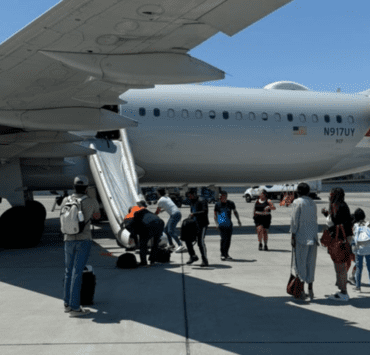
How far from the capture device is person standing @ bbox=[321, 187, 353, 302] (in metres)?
7.06

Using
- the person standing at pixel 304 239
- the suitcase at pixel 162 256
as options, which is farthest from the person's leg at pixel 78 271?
the suitcase at pixel 162 256

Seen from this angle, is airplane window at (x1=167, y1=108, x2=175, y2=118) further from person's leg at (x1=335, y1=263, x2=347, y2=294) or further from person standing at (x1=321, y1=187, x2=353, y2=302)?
person's leg at (x1=335, y1=263, x2=347, y2=294)

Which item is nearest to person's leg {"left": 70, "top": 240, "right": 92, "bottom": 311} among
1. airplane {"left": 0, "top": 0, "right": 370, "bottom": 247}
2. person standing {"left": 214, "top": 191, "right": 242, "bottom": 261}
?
airplane {"left": 0, "top": 0, "right": 370, "bottom": 247}

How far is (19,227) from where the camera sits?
1274 centimetres

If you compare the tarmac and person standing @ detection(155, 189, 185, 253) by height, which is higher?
person standing @ detection(155, 189, 185, 253)

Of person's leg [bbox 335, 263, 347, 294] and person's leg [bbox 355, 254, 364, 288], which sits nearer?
person's leg [bbox 335, 263, 347, 294]

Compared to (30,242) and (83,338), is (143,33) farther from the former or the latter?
(30,242)

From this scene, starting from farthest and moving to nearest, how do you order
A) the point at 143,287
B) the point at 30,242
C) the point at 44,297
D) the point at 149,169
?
the point at 149,169
the point at 30,242
the point at 143,287
the point at 44,297

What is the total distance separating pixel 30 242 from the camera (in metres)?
12.9

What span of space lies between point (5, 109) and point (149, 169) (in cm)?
773

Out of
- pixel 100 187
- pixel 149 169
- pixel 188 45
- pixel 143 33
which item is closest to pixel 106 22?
pixel 143 33

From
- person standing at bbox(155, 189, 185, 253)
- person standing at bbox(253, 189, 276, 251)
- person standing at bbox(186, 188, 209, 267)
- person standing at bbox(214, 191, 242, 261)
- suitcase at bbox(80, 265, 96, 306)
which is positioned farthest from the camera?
person standing at bbox(253, 189, 276, 251)

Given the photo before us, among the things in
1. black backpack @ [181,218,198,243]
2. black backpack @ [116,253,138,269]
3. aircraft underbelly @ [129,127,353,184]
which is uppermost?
aircraft underbelly @ [129,127,353,184]

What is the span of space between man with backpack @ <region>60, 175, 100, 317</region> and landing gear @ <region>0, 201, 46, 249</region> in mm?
6692
